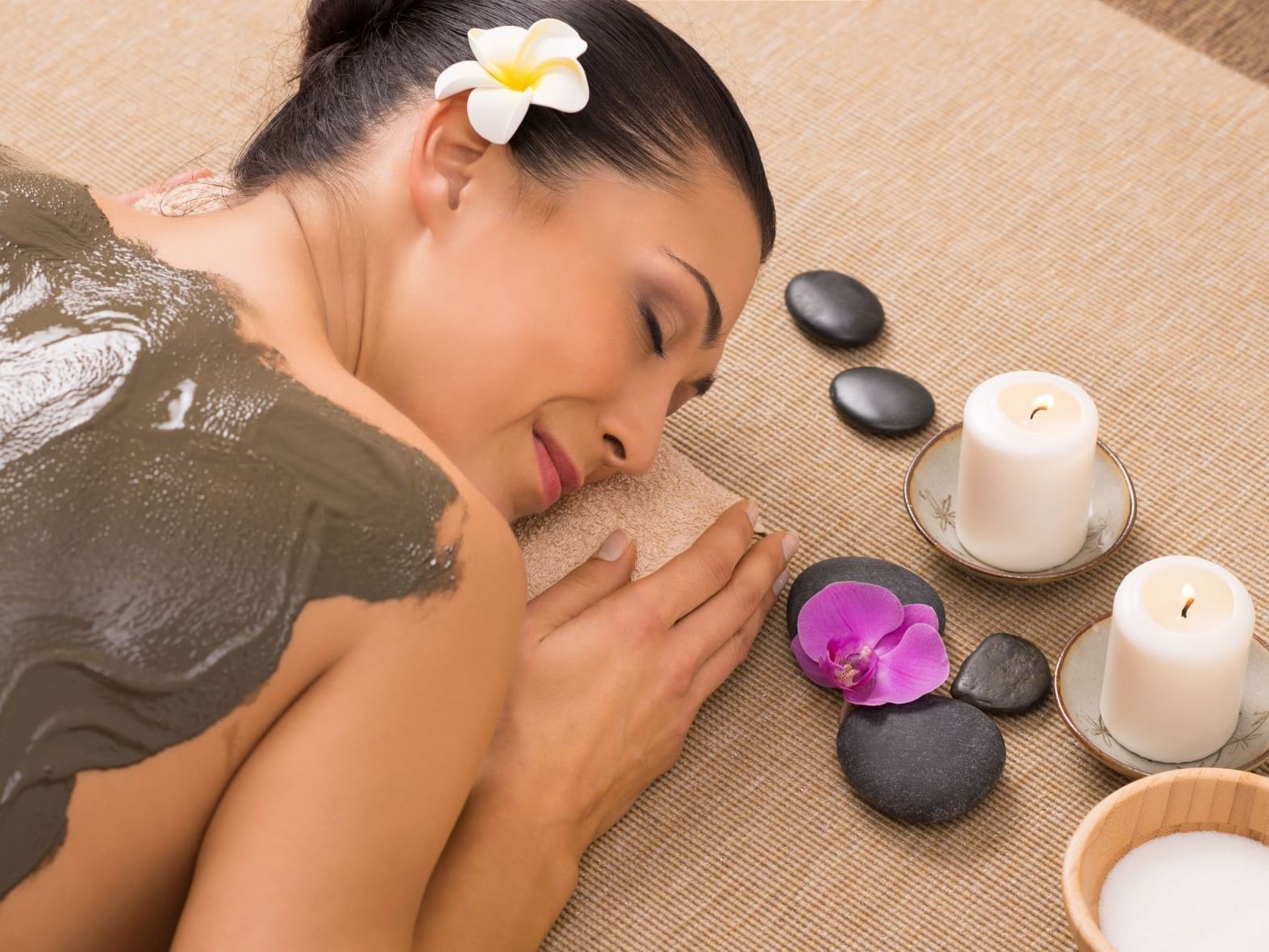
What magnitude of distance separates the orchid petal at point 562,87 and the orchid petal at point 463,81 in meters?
0.04

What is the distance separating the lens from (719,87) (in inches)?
54.9

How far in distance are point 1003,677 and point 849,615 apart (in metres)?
0.16

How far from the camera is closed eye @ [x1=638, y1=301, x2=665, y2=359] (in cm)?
131

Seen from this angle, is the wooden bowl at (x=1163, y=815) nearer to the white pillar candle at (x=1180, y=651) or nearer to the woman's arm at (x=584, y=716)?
the white pillar candle at (x=1180, y=651)

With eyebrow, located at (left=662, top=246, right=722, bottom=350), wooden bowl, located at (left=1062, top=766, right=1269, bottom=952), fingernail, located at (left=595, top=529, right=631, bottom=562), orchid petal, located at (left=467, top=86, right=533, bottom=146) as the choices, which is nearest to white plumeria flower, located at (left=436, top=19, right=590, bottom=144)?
orchid petal, located at (left=467, top=86, right=533, bottom=146)

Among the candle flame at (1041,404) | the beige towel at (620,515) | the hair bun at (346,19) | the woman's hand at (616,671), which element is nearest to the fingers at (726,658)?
the woman's hand at (616,671)

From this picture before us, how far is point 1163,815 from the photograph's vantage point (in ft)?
3.81

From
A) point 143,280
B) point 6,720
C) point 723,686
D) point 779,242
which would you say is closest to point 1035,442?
point 723,686

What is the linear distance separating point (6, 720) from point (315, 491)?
258 millimetres

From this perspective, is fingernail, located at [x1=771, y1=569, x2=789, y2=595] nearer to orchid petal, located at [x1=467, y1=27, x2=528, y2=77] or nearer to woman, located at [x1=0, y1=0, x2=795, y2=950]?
woman, located at [x1=0, y1=0, x2=795, y2=950]

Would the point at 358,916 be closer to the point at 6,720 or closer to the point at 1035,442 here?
the point at 6,720

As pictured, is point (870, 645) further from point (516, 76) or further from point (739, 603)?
point (516, 76)

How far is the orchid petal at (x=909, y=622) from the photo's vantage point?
1.41m

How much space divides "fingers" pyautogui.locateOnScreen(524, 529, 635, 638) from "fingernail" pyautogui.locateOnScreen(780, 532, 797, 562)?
17 cm
